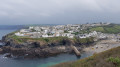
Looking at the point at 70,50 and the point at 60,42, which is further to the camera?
the point at 60,42

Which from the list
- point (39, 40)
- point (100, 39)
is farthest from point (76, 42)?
point (100, 39)

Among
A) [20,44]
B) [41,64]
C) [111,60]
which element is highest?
[111,60]

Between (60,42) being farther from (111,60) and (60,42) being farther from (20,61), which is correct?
(111,60)

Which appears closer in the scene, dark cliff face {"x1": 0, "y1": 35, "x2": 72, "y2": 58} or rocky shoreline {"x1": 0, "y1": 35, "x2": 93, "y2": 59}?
rocky shoreline {"x1": 0, "y1": 35, "x2": 93, "y2": 59}

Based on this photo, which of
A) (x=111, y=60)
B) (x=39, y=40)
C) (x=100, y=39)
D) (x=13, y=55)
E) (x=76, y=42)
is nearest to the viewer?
(x=111, y=60)

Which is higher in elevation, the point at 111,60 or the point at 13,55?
the point at 111,60

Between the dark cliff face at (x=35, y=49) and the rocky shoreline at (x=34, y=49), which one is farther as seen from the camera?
the dark cliff face at (x=35, y=49)

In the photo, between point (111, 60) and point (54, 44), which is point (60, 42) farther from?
point (111, 60)

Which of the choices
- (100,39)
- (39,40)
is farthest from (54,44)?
(100,39)

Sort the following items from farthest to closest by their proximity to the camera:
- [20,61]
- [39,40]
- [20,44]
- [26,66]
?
1. [39,40]
2. [20,44]
3. [20,61]
4. [26,66]
